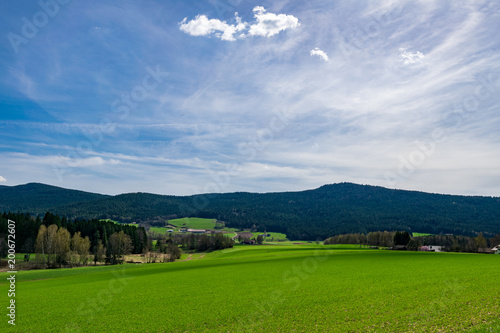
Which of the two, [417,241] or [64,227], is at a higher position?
[64,227]

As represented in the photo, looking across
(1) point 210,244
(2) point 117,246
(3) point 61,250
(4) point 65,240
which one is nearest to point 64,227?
(2) point 117,246

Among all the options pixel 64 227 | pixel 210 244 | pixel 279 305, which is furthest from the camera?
pixel 210 244

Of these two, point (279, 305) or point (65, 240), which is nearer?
point (279, 305)

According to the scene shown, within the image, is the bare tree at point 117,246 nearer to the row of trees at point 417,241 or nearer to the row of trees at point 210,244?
the row of trees at point 210,244

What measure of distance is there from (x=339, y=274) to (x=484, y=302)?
20.8m

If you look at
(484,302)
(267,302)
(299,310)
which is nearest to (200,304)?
(267,302)

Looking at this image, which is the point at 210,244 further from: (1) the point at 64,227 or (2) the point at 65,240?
(2) the point at 65,240

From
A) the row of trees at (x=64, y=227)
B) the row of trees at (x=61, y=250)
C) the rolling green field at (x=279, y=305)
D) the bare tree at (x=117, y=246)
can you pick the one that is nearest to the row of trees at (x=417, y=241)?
the rolling green field at (x=279, y=305)

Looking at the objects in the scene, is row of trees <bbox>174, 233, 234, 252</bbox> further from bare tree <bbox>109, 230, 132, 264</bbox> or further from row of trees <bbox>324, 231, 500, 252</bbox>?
row of trees <bbox>324, 231, 500, 252</bbox>

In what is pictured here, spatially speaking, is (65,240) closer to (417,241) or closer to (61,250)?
(61,250)

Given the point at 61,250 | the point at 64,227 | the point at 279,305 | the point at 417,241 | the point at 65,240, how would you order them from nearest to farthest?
the point at 279,305 → the point at 61,250 → the point at 65,240 → the point at 64,227 → the point at 417,241

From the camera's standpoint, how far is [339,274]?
43.8 meters

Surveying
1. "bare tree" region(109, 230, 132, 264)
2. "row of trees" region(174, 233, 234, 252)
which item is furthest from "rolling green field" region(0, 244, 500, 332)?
"row of trees" region(174, 233, 234, 252)

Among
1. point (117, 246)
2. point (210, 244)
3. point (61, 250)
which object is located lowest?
point (210, 244)
